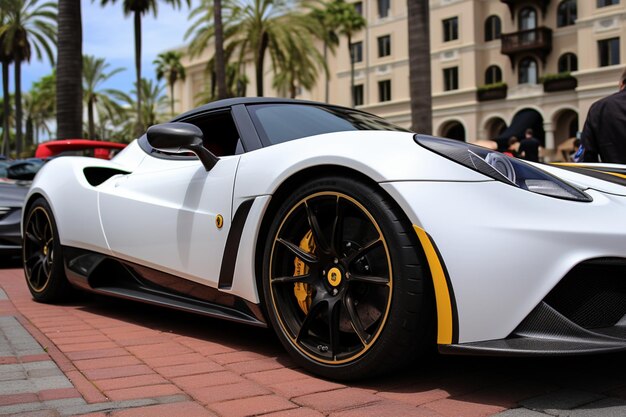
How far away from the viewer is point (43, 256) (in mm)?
4395

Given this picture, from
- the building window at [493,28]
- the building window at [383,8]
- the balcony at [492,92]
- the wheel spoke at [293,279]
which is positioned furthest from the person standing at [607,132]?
the building window at [383,8]

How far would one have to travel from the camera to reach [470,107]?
38000 mm

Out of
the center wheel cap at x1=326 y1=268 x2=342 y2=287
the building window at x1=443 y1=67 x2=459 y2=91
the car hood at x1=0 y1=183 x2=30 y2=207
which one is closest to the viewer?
the center wheel cap at x1=326 y1=268 x2=342 y2=287

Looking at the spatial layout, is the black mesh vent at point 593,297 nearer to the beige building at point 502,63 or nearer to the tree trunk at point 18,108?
the beige building at point 502,63

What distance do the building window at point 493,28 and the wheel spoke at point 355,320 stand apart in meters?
37.9

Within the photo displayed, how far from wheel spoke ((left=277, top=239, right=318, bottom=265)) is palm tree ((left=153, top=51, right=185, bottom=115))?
56.9 m

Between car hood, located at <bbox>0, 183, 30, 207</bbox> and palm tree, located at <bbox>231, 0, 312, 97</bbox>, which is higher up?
palm tree, located at <bbox>231, 0, 312, 97</bbox>

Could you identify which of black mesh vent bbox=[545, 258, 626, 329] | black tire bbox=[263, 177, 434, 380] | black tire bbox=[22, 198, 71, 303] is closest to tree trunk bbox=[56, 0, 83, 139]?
black tire bbox=[22, 198, 71, 303]

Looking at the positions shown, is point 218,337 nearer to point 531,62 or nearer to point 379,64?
point 531,62

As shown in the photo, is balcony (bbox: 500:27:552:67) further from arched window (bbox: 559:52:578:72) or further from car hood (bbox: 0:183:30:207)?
car hood (bbox: 0:183:30:207)

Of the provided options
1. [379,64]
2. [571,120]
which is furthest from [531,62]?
[379,64]

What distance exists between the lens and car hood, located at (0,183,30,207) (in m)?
6.82

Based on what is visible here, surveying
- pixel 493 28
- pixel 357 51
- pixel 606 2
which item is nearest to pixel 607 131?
pixel 606 2

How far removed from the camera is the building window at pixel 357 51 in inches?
1724
